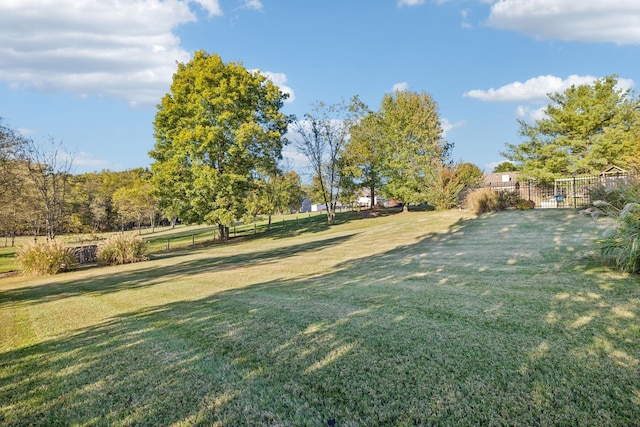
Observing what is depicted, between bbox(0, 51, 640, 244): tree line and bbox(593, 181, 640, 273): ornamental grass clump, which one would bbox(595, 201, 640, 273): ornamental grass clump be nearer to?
bbox(593, 181, 640, 273): ornamental grass clump

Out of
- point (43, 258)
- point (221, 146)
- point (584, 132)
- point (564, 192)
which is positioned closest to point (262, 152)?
point (221, 146)

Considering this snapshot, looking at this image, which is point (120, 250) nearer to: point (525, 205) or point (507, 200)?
point (507, 200)

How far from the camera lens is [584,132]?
94.1 feet

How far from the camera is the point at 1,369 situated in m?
3.76

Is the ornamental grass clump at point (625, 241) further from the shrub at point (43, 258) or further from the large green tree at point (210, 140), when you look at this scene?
the large green tree at point (210, 140)

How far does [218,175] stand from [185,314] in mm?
18295

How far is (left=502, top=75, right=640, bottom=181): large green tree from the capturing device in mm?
26828

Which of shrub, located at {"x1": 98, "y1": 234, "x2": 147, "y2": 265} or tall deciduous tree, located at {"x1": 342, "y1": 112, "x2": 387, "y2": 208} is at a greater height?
tall deciduous tree, located at {"x1": 342, "y1": 112, "x2": 387, "y2": 208}

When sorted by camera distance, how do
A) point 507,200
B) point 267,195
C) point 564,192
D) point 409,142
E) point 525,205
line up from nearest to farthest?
point 525,205 < point 507,200 < point 564,192 < point 267,195 < point 409,142

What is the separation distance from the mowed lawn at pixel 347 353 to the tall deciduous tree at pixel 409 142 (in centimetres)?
2834

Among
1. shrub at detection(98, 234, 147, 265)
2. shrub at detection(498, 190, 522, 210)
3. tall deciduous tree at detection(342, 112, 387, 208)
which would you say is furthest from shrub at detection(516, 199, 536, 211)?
shrub at detection(98, 234, 147, 265)

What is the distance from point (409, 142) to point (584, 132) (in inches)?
579

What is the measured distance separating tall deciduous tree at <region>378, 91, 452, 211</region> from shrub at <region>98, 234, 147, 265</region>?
24662 mm

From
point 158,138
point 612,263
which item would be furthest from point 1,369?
point 158,138
